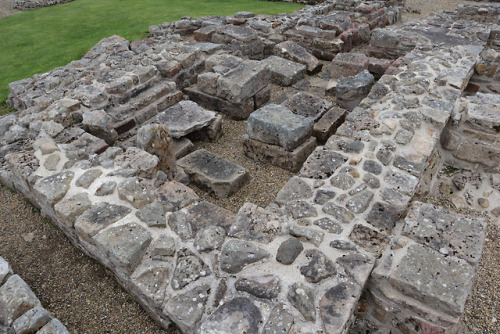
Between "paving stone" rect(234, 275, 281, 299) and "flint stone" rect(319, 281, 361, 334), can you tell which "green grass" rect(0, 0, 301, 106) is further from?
"flint stone" rect(319, 281, 361, 334)

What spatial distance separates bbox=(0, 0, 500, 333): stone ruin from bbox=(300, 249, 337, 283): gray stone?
0.05 feet

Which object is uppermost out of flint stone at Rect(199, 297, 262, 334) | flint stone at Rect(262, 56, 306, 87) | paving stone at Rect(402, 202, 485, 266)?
paving stone at Rect(402, 202, 485, 266)

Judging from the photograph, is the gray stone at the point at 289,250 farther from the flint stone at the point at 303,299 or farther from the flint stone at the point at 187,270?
the flint stone at the point at 187,270

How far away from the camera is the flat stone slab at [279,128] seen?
5.44m

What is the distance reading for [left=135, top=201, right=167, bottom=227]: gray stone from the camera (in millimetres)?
3588

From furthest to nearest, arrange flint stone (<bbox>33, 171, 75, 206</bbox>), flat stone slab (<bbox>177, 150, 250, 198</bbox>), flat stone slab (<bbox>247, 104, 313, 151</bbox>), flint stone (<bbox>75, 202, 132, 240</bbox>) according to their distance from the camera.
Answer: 1. flat stone slab (<bbox>247, 104, 313, 151</bbox>)
2. flat stone slab (<bbox>177, 150, 250, 198</bbox>)
3. flint stone (<bbox>33, 171, 75, 206</bbox>)
4. flint stone (<bbox>75, 202, 132, 240</bbox>)

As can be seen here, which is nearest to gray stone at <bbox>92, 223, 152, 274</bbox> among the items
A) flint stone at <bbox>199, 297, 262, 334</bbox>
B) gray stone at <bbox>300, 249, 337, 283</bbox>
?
flint stone at <bbox>199, 297, 262, 334</bbox>

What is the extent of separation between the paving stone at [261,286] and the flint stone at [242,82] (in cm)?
431

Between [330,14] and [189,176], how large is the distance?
790 cm

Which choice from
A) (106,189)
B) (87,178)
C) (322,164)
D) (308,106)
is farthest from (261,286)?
(308,106)

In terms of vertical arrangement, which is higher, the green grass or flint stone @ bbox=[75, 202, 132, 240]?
flint stone @ bbox=[75, 202, 132, 240]

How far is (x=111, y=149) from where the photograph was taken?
4762 millimetres

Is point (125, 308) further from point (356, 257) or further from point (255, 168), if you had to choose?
point (255, 168)

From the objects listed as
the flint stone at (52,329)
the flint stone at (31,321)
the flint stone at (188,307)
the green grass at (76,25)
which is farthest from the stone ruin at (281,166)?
the green grass at (76,25)
